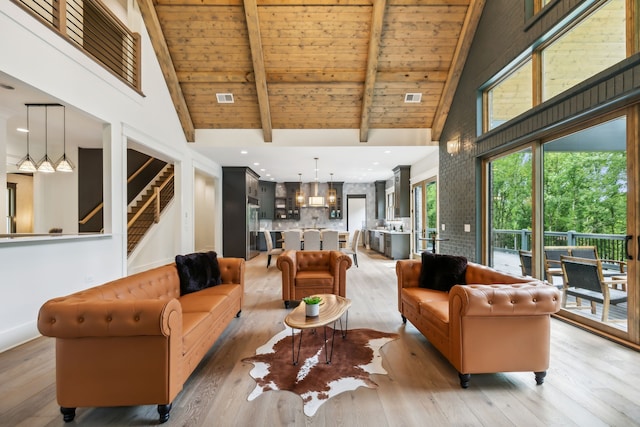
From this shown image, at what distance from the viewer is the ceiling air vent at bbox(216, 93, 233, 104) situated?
19.0 ft

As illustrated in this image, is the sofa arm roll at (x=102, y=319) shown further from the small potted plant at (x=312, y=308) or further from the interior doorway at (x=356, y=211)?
the interior doorway at (x=356, y=211)

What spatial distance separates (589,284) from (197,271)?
4.37 meters

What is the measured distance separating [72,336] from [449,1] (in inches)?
243

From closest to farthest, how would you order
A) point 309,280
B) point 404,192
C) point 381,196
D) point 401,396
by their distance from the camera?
1. point 401,396
2. point 309,280
3. point 404,192
4. point 381,196

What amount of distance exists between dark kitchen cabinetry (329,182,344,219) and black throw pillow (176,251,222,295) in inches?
341

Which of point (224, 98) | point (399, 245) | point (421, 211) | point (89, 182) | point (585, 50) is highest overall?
point (224, 98)

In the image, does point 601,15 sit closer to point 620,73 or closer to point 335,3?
point 620,73

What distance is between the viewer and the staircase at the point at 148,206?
6805 millimetres

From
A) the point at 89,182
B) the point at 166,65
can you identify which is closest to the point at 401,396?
the point at 166,65

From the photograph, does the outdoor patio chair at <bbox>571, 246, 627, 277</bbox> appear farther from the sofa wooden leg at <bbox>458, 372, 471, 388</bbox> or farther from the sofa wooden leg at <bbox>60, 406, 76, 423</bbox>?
the sofa wooden leg at <bbox>60, 406, 76, 423</bbox>

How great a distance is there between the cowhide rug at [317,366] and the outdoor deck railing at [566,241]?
2.43 meters

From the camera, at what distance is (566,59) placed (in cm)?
331

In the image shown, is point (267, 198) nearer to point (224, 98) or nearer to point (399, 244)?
point (399, 244)

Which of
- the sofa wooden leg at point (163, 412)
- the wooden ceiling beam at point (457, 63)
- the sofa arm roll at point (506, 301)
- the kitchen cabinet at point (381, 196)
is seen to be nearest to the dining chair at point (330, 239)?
the wooden ceiling beam at point (457, 63)
